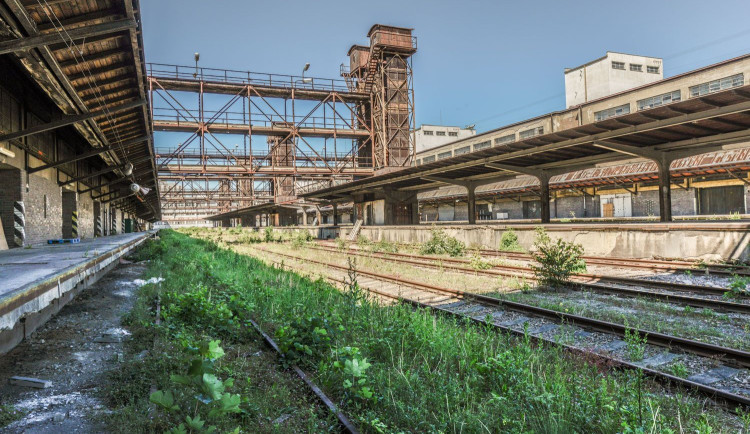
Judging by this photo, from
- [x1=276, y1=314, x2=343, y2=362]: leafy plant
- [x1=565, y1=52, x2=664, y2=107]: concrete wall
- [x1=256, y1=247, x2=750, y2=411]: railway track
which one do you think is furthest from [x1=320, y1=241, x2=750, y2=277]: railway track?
[x1=565, y1=52, x2=664, y2=107]: concrete wall

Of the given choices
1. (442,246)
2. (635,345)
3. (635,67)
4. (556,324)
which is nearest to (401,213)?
(442,246)

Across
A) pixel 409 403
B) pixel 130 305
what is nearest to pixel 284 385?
pixel 409 403

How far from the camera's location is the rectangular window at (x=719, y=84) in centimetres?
2338

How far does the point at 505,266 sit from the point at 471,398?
28.7ft

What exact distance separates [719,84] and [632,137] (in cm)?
1739

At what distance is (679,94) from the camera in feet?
85.8

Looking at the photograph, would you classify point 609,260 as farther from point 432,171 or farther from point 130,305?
point 130,305

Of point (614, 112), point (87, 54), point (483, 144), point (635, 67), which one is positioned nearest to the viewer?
point (87, 54)

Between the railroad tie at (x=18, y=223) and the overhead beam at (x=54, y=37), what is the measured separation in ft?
24.0

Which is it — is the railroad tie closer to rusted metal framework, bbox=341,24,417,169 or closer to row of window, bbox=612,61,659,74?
rusted metal framework, bbox=341,24,417,169

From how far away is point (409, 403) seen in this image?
3.62 meters

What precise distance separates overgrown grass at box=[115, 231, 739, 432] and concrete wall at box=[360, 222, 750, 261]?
9112mm

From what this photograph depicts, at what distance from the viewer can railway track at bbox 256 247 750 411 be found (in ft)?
13.0

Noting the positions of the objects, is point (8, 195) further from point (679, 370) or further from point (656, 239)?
point (656, 239)
